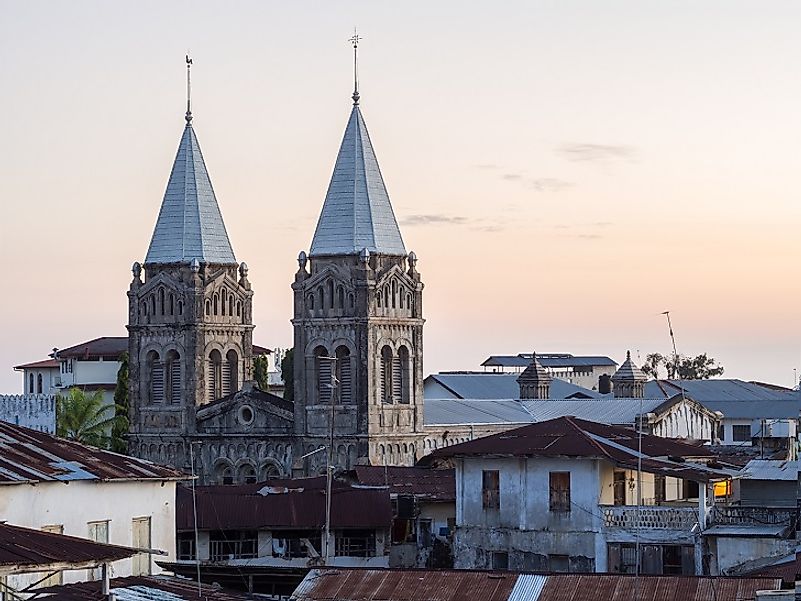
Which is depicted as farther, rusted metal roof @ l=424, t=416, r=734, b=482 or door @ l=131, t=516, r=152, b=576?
rusted metal roof @ l=424, t=416, r=734, b=482

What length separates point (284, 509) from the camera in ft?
180

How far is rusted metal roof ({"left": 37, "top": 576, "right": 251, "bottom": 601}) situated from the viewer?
31.7m

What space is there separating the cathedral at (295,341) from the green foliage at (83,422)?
9522 mm

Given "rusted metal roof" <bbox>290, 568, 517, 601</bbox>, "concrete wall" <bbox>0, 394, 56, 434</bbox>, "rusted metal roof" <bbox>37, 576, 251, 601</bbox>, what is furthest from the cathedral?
"rusted metal roof" <bbox>37, 576, 251, 601</bbox>

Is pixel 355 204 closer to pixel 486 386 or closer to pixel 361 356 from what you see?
pixel 361 356

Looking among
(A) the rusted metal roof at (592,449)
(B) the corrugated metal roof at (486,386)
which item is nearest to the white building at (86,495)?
(A) the rusted metal roof at (592,449)

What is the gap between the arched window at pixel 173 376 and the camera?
95.1m

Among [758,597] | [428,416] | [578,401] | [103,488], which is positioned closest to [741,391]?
[578,401]

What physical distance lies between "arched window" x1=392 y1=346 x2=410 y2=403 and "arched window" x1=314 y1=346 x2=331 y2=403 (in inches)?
117

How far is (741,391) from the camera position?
13275 cm

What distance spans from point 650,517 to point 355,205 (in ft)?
152

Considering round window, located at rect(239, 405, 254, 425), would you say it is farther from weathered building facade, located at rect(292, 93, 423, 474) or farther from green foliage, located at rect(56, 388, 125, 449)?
green foliage, located at rect(56, 388, 125, 449)

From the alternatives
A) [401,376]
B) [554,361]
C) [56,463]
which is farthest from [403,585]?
[554,361]

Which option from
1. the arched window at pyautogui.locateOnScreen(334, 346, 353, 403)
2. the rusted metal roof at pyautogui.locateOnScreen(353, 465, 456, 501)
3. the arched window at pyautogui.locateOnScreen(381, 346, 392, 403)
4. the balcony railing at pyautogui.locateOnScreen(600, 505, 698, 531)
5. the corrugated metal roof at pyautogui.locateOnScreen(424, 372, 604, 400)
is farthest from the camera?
the corrugated metal roof at pyautogui.locateOnScreen(424, 372, 604, 400)
